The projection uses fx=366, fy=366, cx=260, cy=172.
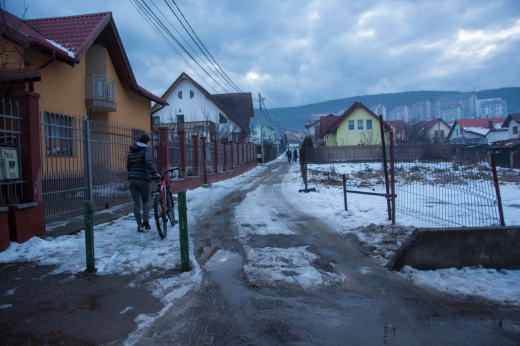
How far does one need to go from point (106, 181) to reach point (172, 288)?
5.74 meters

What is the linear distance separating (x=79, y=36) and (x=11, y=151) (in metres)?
10.3

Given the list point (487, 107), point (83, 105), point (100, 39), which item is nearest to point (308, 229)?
point (83, 105)

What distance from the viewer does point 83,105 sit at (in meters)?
15.2

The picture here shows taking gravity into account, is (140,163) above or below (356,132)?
below

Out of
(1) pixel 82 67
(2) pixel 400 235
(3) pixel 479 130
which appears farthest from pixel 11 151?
(3) pixel 479 130

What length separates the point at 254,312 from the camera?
3598mm

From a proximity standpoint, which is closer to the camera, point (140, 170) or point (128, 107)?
point (140, 170)

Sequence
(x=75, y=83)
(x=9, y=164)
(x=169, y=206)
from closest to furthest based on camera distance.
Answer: (x=9, y=164) < (x=169, y=206) < (x=75, y=83)

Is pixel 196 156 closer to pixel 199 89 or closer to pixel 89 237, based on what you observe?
pixel 89 237

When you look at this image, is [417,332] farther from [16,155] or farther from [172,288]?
[16,155]

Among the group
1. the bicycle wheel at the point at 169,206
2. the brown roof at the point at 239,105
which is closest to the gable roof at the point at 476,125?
the brown roof at the point at 239,105

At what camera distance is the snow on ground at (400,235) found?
13.7 ft

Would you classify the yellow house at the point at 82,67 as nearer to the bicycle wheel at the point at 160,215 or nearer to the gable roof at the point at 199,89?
the bicycle wheel at the point at 160,215

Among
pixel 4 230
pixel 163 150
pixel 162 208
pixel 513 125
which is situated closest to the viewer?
pixel 4 230
